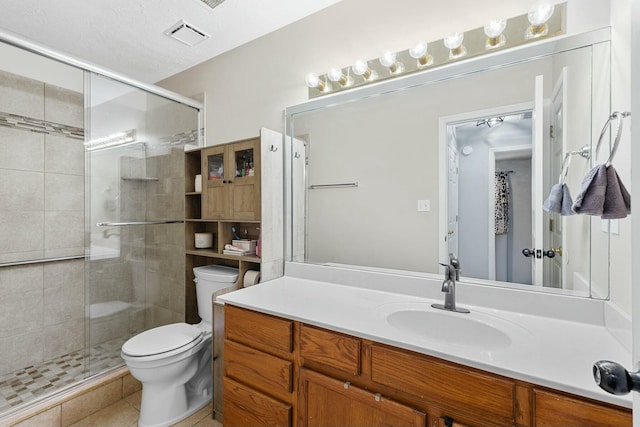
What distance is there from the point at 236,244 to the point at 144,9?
60.5 inches

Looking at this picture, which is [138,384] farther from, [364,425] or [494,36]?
[494,36]

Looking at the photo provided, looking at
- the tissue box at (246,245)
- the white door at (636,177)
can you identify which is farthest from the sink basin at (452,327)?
the tissue box at (246,245)

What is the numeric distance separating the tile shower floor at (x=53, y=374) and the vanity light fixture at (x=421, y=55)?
2634 millimetres

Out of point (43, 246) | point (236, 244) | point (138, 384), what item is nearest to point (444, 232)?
point (236, 244)

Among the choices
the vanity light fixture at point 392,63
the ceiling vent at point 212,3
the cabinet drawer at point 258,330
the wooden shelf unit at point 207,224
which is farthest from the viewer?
the wooden shelf unit at point 207,224

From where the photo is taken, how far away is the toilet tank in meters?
1.95

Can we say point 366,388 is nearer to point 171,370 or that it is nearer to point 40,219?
point 171,370

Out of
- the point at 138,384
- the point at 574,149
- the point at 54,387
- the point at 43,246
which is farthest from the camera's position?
the point at 43,246

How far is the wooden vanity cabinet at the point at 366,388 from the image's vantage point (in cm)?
78

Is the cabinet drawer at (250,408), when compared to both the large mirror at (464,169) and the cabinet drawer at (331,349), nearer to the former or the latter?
the cabinet drawer at (331,349)

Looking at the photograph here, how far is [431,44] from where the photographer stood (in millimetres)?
1506

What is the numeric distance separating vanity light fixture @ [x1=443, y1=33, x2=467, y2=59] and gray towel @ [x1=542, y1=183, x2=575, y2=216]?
0.79 metres

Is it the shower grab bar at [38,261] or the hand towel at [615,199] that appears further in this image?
the shower grab bar at [38,261]

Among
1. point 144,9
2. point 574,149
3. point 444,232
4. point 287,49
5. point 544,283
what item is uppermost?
point 144,9
